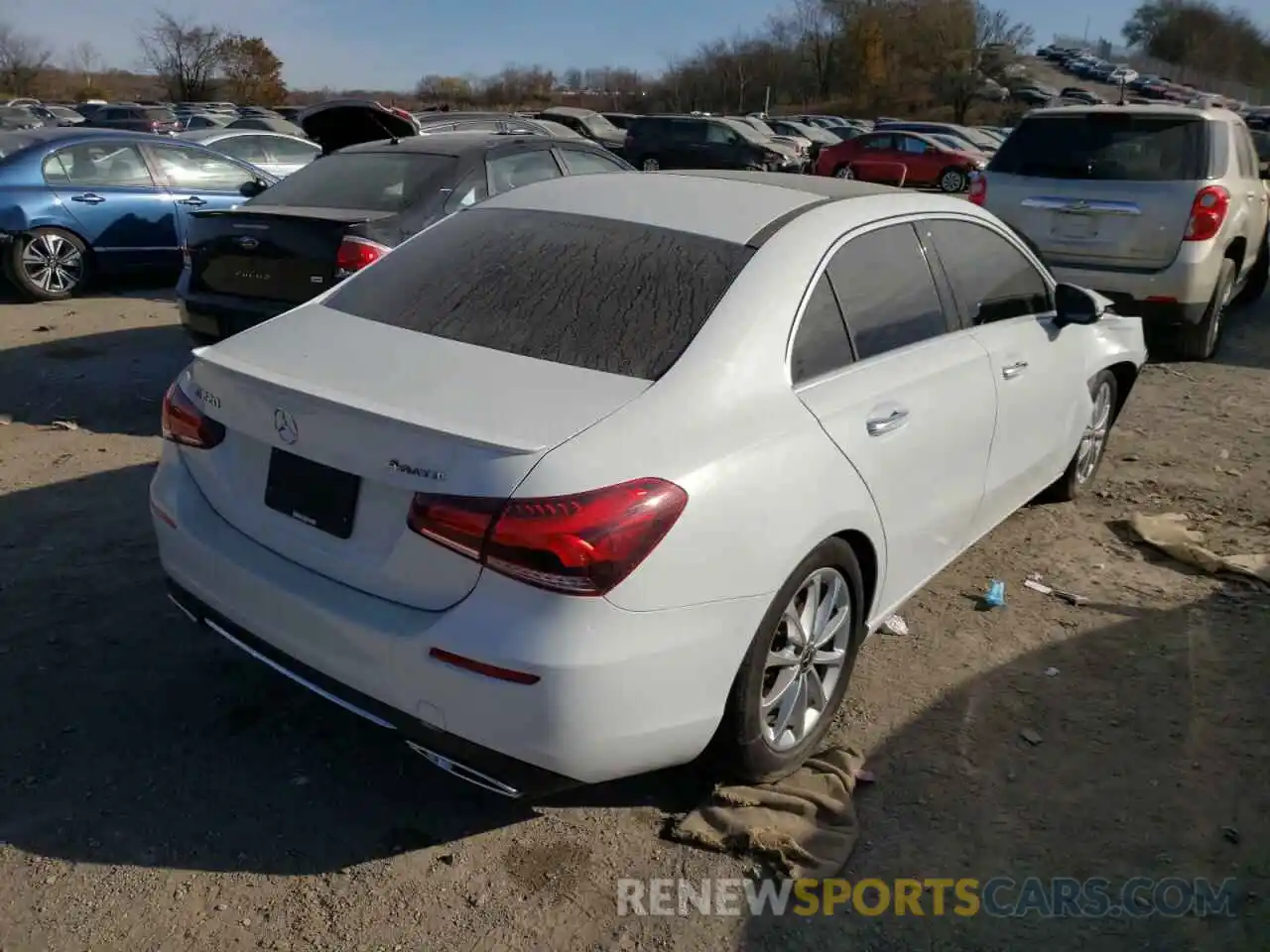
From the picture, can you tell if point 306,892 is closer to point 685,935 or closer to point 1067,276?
point 685,935

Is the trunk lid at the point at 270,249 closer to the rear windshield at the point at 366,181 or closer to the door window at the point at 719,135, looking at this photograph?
the rear windshield at the point at 366,181

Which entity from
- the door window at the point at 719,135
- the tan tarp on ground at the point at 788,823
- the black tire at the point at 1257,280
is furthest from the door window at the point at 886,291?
the door window at the point at 719,135

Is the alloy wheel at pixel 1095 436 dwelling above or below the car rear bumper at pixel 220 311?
below

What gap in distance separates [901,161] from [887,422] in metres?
26.0

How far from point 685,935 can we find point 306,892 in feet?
3.09

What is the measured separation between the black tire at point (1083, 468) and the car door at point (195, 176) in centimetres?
756

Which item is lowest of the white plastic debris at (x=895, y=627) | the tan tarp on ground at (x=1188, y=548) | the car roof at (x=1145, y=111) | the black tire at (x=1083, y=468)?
the white plastic debris at (x=895, y=627)

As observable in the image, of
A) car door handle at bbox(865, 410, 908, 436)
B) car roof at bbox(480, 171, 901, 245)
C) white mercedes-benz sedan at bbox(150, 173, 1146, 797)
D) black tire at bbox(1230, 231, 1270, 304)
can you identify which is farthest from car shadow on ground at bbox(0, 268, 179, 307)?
black tire at bbox(1230, 231, 1270, 304)

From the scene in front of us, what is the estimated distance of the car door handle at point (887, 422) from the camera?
310 cm

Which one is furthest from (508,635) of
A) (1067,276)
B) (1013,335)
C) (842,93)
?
(842,93)

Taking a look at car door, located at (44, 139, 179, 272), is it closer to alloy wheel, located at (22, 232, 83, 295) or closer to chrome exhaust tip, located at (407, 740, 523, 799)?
alloy wheel, located at (22, 232, 83, 295)

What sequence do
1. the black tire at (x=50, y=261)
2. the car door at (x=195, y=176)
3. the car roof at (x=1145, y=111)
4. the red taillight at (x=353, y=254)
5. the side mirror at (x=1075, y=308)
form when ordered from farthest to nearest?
the car door at (x=195, y=176), the black tire at (x=50, y=261), the car roof at (x=1145, y=111), the red taillight at (x=353, y=254), the side mirror at (x=1075, y=308)

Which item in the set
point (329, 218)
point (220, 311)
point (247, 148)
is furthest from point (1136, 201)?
point (247, 148)

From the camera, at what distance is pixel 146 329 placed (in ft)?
27.5
